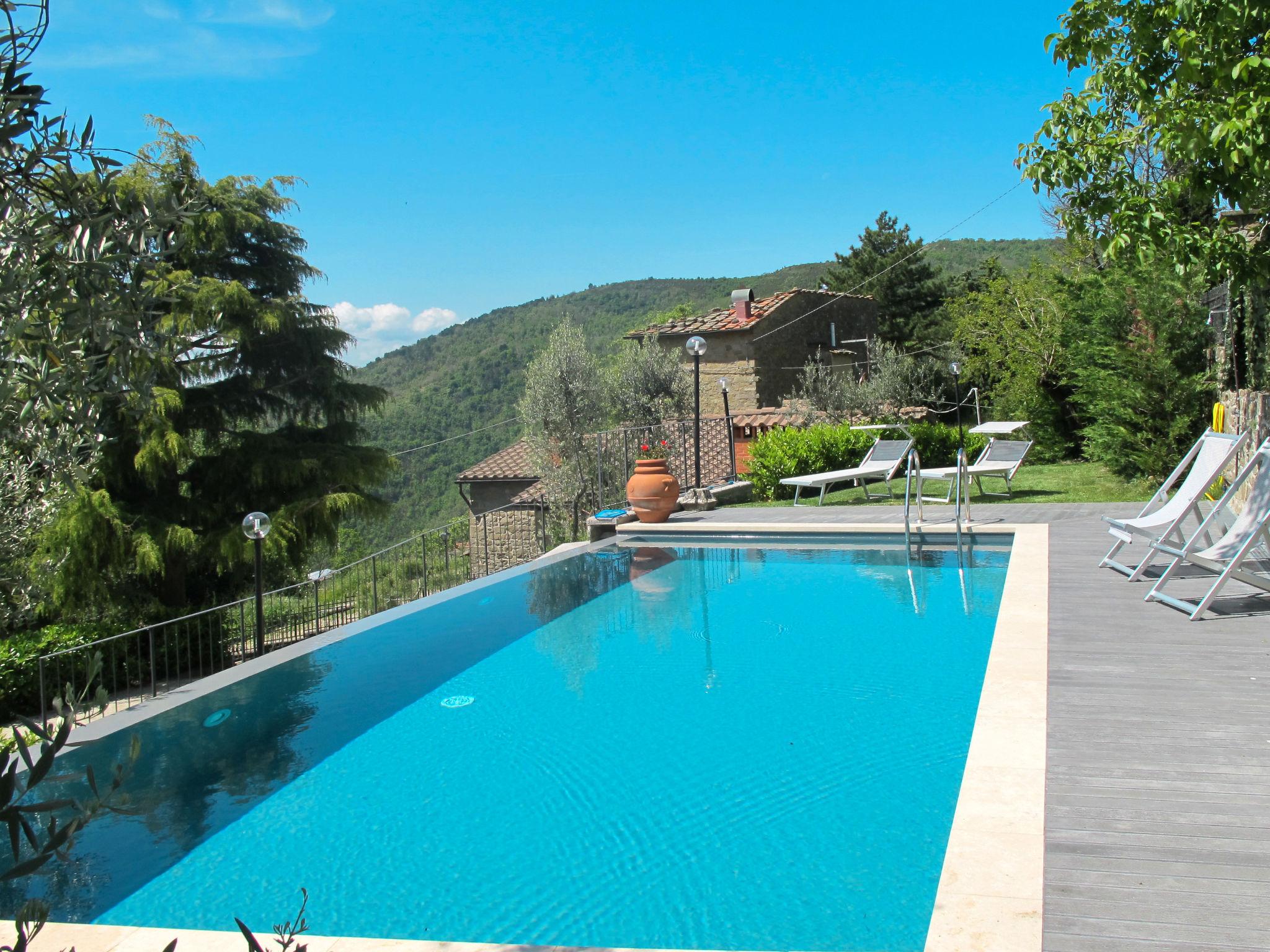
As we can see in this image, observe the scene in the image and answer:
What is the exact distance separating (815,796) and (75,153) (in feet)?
13.1

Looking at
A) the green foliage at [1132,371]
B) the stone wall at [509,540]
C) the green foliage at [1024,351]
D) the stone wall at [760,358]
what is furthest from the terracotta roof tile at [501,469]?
the green foliage at [1132,371]

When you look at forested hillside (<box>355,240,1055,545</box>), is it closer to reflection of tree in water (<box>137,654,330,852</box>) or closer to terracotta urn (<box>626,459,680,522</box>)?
terracotta urn (<box>626,459,680,522</box>)

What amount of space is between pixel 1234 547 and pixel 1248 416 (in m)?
4.77

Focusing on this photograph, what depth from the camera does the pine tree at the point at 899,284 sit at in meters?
40.7

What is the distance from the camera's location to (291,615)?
1372 centimetres

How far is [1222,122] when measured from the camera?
5.26m

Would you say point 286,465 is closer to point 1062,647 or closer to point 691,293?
point 1062,647

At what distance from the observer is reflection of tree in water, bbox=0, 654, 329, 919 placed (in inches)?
157

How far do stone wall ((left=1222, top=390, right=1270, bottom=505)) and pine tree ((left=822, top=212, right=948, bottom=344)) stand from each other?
28.1 meters

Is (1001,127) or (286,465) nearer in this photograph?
(286,465)

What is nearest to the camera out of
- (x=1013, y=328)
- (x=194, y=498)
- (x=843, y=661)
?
(x=843, y=661)

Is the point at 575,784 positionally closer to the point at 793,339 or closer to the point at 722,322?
the point at 722,322

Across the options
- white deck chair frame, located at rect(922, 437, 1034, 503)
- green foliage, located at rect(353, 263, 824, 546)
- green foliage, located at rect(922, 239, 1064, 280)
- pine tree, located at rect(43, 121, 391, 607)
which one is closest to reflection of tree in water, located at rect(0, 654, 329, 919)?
white deck chair frame, located at rect(922, 437, 1034, 503)

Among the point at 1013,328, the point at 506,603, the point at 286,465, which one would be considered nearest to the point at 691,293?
the point at 1013,328
